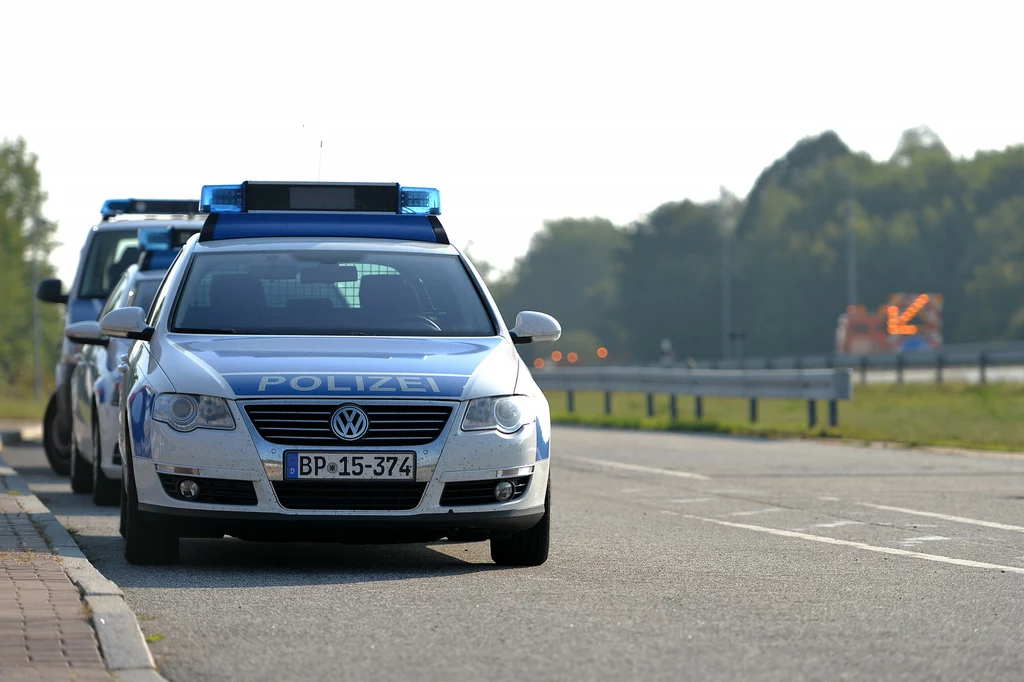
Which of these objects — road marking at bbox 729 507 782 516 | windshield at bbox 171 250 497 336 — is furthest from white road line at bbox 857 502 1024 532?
windshield at bbox 171 250 497 336

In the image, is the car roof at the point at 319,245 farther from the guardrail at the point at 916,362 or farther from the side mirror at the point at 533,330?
the guardrail at the point at 916,362

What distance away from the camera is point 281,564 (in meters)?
8.72

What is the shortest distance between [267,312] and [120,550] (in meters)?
1.50

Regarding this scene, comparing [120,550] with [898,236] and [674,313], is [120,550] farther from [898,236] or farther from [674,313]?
[674,313]

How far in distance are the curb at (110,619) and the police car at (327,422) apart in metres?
0.39

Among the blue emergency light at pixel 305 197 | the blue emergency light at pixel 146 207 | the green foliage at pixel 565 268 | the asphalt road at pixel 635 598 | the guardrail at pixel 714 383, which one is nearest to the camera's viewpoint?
the asphalt road at pixel 635 598

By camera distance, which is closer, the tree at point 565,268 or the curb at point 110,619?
the curb at point 110,619

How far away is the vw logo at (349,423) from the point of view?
26.3ft

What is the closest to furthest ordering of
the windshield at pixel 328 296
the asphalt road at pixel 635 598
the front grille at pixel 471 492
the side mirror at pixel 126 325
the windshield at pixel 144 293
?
the asphalt road at pixel 635 598, the front grille at pixel 471 492, the windshield at pixel 328 296, the side mirror at pixel 126 325, the windshield at pixel 144 293

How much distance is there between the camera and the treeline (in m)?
98.8

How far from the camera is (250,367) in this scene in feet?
27.0

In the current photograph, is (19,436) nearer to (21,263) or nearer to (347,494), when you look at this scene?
(347,494)

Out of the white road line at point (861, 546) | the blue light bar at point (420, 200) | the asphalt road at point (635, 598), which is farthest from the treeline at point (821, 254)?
the blue light bar at point (420, 200)

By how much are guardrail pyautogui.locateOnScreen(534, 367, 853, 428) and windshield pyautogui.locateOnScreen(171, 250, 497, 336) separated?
13152 mm
